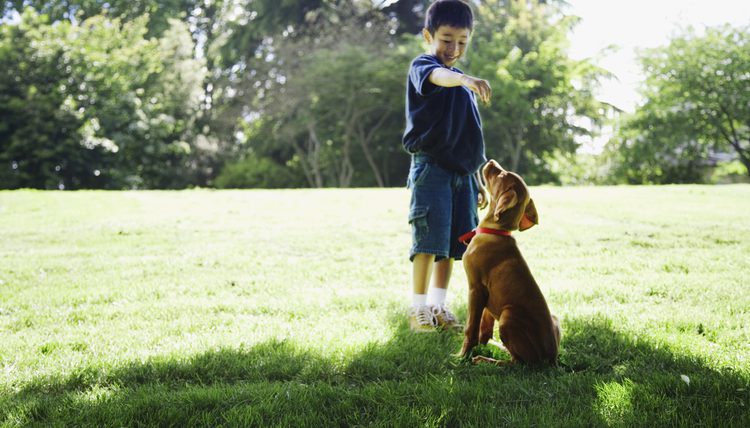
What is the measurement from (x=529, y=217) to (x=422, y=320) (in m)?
1.07

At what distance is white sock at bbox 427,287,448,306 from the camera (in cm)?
376

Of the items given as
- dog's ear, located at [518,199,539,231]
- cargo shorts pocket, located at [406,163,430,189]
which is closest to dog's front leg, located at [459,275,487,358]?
dog's ear, located at [518,199,539,231]

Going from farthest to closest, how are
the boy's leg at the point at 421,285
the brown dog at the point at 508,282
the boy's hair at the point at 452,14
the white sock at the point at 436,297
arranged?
the white sock at the point at 436,297 → the boy's leg at the point at 421,285 → the boy's hair at the point at 452,14 → the brown dog at the point at 508,282

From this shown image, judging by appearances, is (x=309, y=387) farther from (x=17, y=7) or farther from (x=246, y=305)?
(x=17, y=7)

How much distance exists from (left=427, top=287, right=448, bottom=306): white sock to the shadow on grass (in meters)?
0.61

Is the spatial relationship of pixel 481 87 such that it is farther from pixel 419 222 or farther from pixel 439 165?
pixel 419 222

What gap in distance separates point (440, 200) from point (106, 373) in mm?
2029

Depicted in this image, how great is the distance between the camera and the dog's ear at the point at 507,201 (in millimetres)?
2711

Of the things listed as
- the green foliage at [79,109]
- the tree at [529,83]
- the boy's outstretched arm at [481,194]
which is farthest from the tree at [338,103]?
the boy's outstretched arm at [481,194]

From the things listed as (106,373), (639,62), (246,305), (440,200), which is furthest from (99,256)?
(639,62)

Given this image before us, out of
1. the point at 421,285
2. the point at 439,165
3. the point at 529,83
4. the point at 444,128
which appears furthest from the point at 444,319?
the point at 529,83

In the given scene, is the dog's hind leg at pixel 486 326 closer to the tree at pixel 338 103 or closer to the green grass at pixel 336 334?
the green grass at pixel 336 334

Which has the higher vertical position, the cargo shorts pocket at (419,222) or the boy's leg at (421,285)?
the cargo shorts pocket at (419,222)

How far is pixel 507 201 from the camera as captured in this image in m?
2.71
